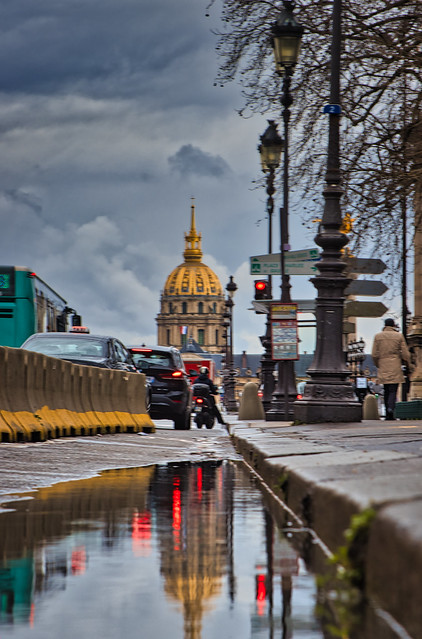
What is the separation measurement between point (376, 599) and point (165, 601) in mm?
698

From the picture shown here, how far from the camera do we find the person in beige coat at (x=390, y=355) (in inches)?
900

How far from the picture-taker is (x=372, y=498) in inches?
164

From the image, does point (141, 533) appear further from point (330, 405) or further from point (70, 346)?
point (70, 346)

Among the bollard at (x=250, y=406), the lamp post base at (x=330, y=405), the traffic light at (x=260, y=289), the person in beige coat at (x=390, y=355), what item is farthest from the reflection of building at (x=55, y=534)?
the bollard at (x=250, y=406)

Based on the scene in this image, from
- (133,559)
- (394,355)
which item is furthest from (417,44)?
(133,559)

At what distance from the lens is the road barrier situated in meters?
14.1

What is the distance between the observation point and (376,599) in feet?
11.6

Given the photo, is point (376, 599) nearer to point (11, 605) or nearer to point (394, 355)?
point (11, 605)

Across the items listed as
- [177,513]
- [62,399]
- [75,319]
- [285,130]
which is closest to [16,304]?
[285,130]

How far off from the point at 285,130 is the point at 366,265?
8.86 feet

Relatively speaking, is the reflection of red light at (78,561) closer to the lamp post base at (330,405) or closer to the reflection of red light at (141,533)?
the reflection of red light at (141,533)

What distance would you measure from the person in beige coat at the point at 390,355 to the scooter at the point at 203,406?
8.29m

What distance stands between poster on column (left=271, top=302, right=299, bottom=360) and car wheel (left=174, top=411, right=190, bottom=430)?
5518 millimetres

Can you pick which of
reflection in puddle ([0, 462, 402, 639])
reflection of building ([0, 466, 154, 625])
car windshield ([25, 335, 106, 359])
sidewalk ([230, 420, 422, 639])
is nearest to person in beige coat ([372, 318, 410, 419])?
car windshield ([25, 335, 106, 359])
